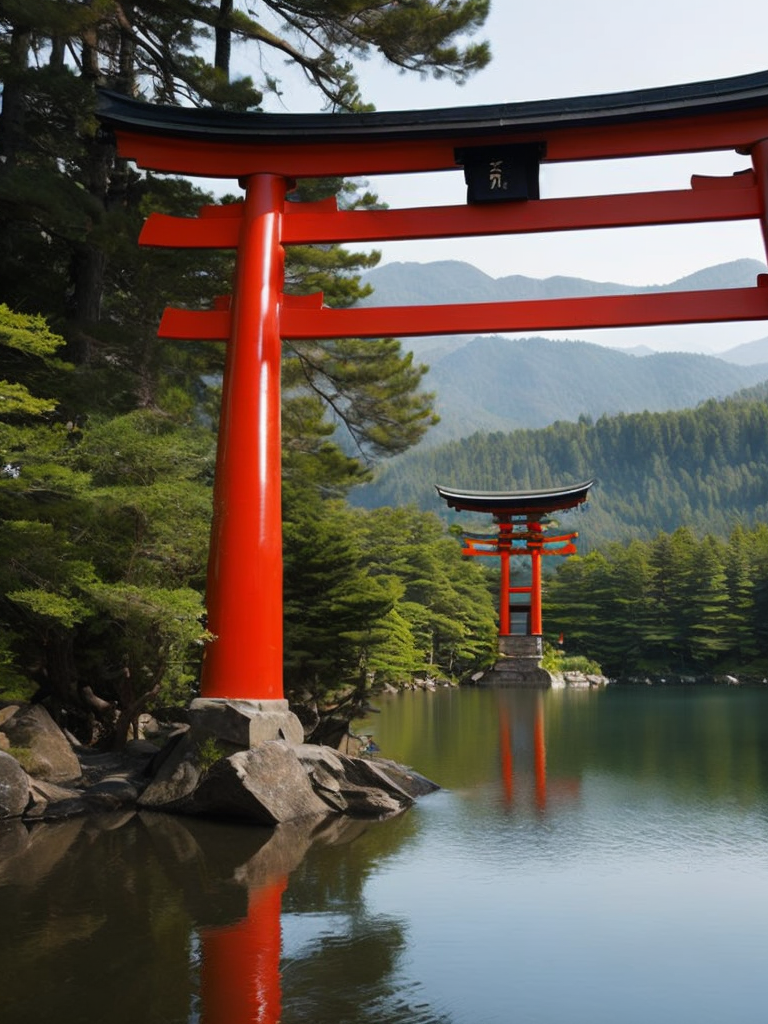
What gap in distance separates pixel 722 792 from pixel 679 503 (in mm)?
101539

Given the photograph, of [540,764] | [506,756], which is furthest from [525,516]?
[540,764]

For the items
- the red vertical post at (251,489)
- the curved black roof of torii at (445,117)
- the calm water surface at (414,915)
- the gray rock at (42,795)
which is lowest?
the calm water surface at (414,915)

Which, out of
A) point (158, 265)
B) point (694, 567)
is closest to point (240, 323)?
point (158, 265)

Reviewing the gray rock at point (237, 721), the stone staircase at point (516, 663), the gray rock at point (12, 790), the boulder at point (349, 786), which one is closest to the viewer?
the gray rock at point (12, 790)

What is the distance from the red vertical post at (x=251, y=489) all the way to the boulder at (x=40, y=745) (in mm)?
1398

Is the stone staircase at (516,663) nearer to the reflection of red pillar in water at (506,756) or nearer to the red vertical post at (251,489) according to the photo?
the reflection of red pillar in water at (506,756)

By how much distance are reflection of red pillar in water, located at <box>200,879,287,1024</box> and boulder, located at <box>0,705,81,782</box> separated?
371 cm

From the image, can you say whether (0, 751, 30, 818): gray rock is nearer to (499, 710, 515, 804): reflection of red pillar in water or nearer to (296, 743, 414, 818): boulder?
(296, 743, 414, 818): boulder

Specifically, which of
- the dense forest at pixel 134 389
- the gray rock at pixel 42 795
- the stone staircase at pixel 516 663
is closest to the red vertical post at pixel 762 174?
the dense forest at pixel 134 389

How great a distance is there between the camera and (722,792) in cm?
916

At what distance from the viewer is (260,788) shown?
24.0 feet

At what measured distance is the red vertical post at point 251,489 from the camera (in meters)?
8.13

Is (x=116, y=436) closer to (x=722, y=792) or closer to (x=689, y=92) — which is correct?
(x=689, y=92)

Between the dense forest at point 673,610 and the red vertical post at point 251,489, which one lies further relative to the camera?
the dense forest at point 673,610
